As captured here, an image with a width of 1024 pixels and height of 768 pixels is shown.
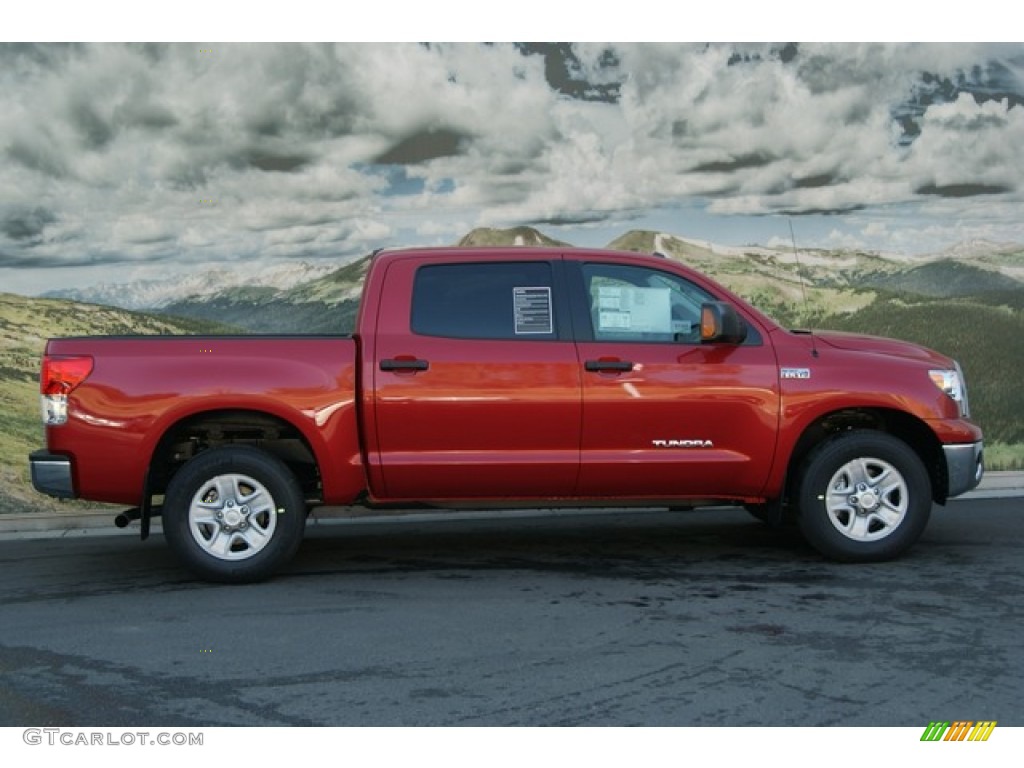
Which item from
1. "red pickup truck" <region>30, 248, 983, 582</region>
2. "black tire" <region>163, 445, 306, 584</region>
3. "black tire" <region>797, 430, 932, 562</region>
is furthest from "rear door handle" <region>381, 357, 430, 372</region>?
"black tire" <region>797, 430, 932, 562</region>

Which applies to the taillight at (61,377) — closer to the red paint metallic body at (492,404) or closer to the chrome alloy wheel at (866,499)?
the red paint metallic body at (492,404)

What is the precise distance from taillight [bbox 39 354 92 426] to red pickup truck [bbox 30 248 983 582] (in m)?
0.01

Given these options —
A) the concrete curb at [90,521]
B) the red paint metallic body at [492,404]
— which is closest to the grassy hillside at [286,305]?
the concrete curb at [90,521]

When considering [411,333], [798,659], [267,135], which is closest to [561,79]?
[267,135]

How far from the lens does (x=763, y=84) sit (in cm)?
1124

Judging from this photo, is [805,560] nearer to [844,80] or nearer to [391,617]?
[391,617]

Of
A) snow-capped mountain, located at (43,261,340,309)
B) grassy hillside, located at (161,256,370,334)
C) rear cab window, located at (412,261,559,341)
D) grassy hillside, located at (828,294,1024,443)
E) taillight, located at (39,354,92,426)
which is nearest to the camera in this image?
taillight, located at (39,354,92,426)

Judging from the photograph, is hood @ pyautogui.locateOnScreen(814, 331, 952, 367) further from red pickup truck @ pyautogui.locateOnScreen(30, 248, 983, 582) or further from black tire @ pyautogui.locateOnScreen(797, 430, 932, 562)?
black tire @ pyautogui.locateOnScreen(797, 430, 932, 562)

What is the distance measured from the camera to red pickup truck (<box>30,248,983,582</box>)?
6559 millimetres

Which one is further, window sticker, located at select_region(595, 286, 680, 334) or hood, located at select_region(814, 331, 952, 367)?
hood, located at select_region(814, 331, 952, 367)

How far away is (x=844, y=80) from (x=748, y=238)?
1723 mm

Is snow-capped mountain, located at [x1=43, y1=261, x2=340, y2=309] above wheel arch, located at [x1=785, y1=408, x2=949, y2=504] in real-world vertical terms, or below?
above

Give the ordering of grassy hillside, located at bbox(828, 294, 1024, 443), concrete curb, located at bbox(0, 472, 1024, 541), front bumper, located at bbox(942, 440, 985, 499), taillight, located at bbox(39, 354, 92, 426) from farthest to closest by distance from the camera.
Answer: grassy hillside, located at bbox(828, 294, 1024, 443) < concrete curb, located at bbox(0, 472, 1024, 541) < front bumper, located at bbox(942, 440, 985, 499) < taillight, located at bbox(39, 354, 92, 426)

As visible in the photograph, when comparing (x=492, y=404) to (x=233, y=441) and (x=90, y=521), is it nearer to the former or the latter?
(x=233, y=441)
